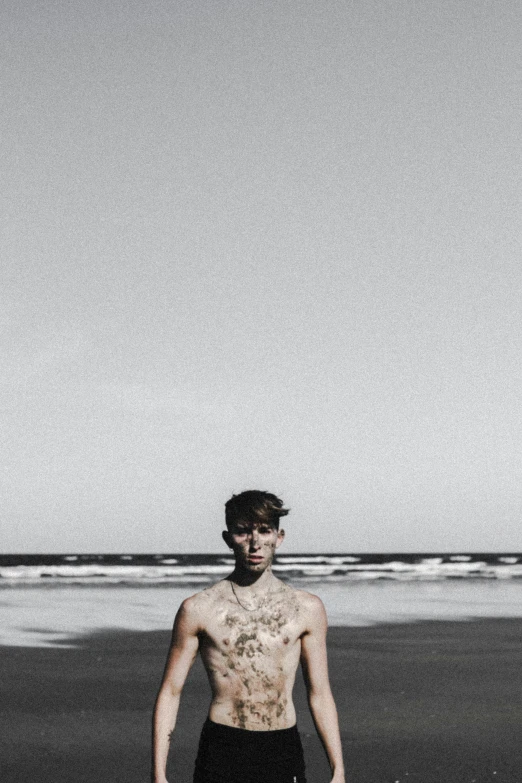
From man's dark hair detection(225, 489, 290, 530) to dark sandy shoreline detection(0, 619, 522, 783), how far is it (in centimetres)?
450

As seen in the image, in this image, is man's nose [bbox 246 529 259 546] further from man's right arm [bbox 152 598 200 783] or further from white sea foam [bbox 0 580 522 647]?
white sea foam [bbox 0 580 522 647]

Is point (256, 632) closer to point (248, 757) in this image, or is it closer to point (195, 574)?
point (248, 757)

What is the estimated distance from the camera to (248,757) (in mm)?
3984

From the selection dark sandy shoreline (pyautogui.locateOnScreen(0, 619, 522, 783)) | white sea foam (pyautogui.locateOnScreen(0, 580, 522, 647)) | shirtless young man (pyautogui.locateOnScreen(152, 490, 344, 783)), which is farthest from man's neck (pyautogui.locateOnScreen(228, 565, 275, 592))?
white sea foam (pyautogui.locateOnScreen(0, 580, 522, 647))

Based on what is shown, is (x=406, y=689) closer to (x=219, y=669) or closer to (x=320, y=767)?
(x=320, y=767)

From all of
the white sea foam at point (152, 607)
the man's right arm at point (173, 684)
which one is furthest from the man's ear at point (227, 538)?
the white sea foam at point (152, 607)

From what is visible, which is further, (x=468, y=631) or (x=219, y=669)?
(x=468, y=631)

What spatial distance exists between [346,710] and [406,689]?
5.21 ft

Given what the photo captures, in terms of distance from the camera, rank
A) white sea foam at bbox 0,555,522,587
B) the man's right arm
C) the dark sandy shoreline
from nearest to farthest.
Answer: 1. the man's right arm
2. the dark sandy shoreline
3. white sea foam at bbox 0,555,522,587

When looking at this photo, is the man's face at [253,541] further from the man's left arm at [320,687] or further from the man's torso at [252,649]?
the man's left arm at [320,687]

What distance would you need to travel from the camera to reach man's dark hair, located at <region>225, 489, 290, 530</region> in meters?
3.94

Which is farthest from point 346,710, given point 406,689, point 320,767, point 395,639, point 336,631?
point 336,631

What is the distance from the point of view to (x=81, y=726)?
9711 millimetres

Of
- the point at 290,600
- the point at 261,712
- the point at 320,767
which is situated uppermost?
the point at 290,600
